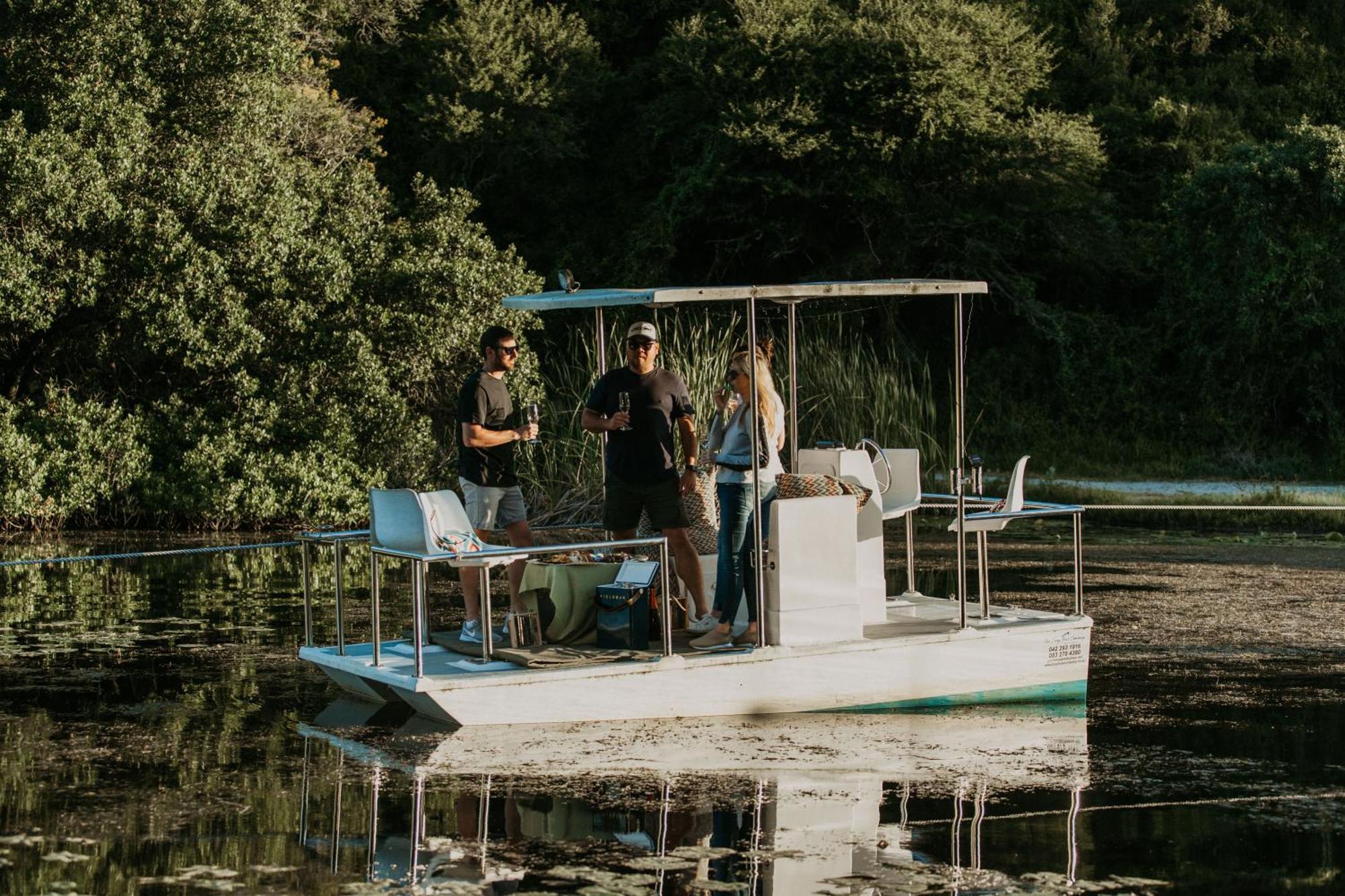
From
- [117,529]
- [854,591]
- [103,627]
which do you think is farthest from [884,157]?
[854,591]

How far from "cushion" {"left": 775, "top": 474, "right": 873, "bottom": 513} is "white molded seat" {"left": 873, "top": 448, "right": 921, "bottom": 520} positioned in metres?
1.39

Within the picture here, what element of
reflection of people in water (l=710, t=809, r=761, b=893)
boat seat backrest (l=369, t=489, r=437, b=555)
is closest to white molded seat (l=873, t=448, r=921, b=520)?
boat seat backrest (l=369, t=489, r=437, b=555)

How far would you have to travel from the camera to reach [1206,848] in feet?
23.5

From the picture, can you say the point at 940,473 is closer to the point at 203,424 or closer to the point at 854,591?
the point at 203,424

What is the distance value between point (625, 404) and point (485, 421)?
83 cm

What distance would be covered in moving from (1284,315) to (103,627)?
20.3 metres

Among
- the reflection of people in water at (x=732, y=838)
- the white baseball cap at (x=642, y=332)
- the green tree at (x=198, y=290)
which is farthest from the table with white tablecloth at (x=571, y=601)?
the green tree at (x=198, y=290)

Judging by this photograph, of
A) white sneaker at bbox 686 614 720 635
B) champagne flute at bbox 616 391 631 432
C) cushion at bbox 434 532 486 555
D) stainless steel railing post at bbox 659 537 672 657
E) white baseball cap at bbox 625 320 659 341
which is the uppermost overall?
white baseball cap at bbox 625 320 659 341

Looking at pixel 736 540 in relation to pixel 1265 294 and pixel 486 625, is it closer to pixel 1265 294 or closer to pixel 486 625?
pixel 486 625

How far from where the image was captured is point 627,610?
384 inches

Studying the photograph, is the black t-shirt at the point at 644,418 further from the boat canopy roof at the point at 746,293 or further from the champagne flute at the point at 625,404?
the boat canopy roof at the point at 746,293

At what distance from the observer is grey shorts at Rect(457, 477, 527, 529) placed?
1022 cm

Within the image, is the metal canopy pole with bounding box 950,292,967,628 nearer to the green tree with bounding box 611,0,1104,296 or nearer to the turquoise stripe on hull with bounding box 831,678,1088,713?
the turquoise stripe on hull with bounding box 831,678,1088,713

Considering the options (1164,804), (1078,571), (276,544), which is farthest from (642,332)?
(276,544)
